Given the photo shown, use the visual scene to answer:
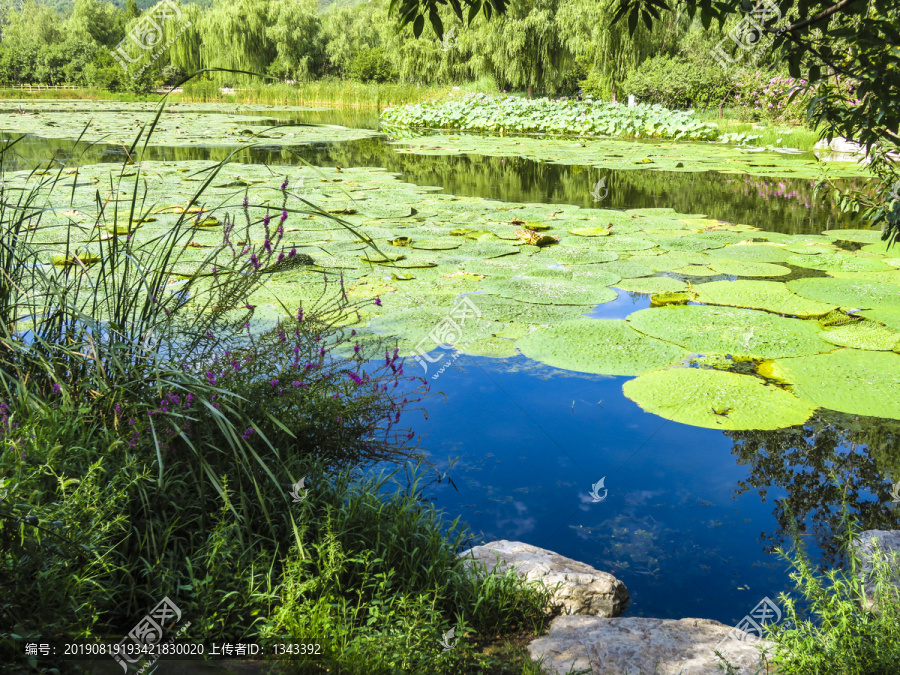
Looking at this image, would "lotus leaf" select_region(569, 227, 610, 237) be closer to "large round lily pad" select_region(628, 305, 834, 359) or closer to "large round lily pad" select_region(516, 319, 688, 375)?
"large round lily pad" select_region(628, 305, 834, 359)

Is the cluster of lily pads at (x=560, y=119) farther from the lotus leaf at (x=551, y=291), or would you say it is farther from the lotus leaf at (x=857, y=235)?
the lotus leaf at (x=551, y=291)

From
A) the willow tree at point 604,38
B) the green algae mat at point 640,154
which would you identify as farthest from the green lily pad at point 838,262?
the willow tree at point 604,38

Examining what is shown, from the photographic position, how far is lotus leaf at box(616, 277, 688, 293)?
14.0ft

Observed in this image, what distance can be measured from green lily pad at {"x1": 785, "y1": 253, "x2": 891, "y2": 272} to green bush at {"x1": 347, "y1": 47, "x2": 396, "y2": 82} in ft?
131

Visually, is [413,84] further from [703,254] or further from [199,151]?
[703,254]

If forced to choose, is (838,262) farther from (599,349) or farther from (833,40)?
(833,40)

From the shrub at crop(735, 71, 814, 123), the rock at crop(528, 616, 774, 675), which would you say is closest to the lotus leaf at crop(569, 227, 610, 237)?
the rock at crop(528, 616, 774, 675)

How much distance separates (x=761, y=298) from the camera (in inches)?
159

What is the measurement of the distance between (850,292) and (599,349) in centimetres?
209

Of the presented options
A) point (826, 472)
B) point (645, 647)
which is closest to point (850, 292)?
point (826, 472)

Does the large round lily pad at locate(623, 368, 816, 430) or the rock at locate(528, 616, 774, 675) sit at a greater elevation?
the large round lily pad at locate(623, 368, 816, 430)

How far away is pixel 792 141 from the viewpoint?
13.6 metres

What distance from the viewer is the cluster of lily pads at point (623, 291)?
9.41ft

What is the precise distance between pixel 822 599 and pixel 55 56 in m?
45.5
